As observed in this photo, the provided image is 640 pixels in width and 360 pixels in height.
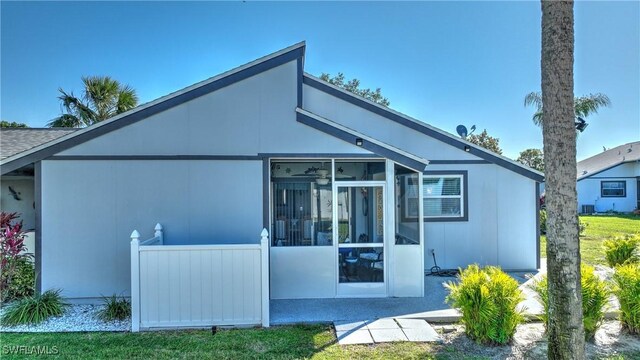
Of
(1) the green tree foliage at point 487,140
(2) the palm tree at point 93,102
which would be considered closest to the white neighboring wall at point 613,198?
(1) the green tree foliage at point 487,140

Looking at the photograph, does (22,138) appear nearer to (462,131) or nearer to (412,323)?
(412,323)

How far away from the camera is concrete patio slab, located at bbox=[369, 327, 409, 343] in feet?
16.6

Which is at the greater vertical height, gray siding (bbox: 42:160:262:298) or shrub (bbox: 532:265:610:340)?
gray siding (bbox: 42:160:262:298)

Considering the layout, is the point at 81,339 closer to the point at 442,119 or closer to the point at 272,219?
the point at 272,219

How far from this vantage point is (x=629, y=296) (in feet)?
16.8

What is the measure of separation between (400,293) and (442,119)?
46.3ft

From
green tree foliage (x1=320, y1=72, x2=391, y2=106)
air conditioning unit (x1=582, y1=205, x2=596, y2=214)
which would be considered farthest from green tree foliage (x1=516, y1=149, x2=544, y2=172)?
green tree foliage (x1=320, y1=72, x2=391, y2=106)

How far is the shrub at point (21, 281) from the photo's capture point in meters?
6.68

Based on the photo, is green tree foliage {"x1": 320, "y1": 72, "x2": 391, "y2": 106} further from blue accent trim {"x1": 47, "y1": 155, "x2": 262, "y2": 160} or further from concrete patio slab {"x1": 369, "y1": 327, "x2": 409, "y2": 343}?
concrete patio slab {"x1": 369, "y1": 327, "x2": 409, "y2": 343}

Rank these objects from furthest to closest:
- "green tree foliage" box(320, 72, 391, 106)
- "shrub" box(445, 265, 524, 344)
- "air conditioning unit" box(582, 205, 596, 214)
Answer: "air conditioning unit" box(582, 205, 596, 214) < "green tree foliage" box(320, 72, 391, 106) < "shrub" box(445, 265, 524, 344)

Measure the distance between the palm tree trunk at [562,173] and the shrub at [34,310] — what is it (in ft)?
24.6

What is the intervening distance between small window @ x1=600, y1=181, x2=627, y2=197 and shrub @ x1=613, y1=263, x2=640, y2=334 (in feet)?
93.6

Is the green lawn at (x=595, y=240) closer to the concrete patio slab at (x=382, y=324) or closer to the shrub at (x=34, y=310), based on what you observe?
the concrete patio slab at (x=382, y=324)

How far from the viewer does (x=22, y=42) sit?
9.98 meters
